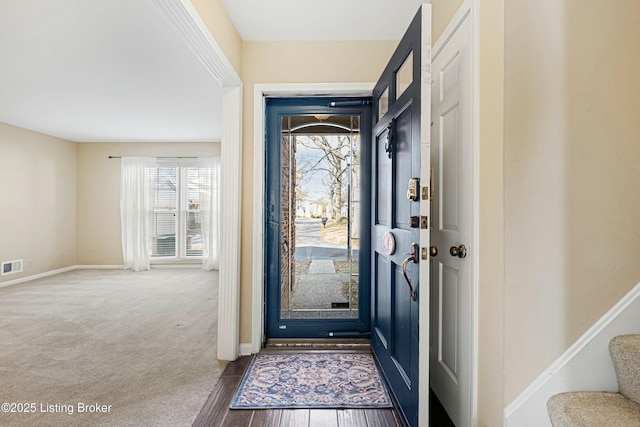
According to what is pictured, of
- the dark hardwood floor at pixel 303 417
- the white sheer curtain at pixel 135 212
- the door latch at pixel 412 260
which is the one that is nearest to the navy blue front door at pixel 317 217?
the dark hardwood floor at pixel 303 417

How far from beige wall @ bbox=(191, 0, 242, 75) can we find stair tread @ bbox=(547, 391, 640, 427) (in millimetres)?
2370

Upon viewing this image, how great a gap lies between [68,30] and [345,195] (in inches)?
95.6

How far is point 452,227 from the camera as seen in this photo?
164 centimetres

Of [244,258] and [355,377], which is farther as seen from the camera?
[244,258]

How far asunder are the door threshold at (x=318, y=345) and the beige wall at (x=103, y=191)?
14.8ft

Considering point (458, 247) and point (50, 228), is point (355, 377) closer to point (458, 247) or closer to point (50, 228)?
point (458, 247)

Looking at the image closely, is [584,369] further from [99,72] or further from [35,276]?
[35,276]

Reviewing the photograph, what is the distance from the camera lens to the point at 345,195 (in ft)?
8.86

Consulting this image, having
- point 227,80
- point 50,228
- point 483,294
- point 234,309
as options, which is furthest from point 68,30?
point 50,228

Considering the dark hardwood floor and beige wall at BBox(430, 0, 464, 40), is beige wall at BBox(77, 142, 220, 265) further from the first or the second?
the dark hardwood floor

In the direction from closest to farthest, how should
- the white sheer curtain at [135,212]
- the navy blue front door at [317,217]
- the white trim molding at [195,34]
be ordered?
the white trim molding at [195,34], the navy blue front door at [317,217], the white sheer curtain at [135,212]

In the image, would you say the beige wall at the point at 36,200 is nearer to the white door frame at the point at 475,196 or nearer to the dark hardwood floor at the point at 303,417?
the dark hardwood floor at the point at 303,417

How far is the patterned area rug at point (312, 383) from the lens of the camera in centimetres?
183

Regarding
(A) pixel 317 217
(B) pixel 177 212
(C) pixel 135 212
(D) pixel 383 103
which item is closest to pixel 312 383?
(A) pixel 317 217
